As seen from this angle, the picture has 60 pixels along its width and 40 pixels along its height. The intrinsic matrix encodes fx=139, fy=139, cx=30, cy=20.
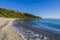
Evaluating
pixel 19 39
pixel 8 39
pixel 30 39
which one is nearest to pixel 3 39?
pixel 8 39

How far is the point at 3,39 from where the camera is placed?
12.3m

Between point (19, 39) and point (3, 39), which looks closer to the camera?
point (3, 39)

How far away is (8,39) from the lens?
41.3ft

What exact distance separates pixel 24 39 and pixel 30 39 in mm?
614

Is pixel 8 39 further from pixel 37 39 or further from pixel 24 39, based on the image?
pixel 37 39

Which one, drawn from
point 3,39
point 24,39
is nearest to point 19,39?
point 24,39

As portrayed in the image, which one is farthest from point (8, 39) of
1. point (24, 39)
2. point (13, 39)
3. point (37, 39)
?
point (37, 39)

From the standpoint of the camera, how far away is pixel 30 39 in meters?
13.5

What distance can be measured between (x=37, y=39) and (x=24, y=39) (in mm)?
1345

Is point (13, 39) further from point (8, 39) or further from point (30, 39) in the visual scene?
point (30, 39)

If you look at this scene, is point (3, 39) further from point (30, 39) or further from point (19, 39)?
point (30, 39)

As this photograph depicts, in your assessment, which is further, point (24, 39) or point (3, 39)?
point (24, 39)

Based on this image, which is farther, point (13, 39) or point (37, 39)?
point (37, 39)

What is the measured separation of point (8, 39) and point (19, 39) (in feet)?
3.63
